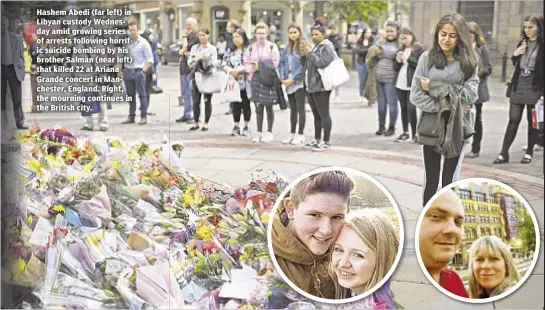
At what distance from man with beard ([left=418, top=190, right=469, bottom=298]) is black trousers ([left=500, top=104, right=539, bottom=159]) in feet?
1.21

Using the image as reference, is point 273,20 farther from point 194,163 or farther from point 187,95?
point 194,163

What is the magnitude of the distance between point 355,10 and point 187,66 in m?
0.92

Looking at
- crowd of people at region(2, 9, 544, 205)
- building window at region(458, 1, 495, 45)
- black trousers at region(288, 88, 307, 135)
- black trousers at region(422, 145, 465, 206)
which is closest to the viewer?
building window at region(458, 1, 495, 45)

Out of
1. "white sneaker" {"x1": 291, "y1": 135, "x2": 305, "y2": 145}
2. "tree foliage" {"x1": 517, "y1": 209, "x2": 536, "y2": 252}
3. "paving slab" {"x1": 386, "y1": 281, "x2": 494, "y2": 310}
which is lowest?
"paving slab" {"x1": 386, "y1": 281, "x2": 494, "y2": 310}

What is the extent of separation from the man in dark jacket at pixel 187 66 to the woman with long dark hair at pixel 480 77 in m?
1.39

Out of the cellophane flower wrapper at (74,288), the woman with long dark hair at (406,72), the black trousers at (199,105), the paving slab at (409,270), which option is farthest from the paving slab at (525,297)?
the cellophane flower wrapper at (74,288)

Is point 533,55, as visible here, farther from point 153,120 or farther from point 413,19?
point 153,120

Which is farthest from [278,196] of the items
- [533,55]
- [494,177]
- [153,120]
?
[533,55]

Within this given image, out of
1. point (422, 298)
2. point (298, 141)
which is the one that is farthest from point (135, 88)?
point (422, 298)

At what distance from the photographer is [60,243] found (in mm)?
4891

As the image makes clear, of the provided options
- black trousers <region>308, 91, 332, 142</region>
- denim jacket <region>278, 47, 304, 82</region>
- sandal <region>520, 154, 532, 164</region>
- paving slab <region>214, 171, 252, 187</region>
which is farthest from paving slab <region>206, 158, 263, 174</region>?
sandal <region>520, 154, 532, 164</region>

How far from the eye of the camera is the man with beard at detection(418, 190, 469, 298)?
4.85 m

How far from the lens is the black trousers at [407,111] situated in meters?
4.86

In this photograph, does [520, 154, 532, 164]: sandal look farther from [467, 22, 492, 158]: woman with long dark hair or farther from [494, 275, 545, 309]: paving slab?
[494, 275, 545, 309]: paving slab
